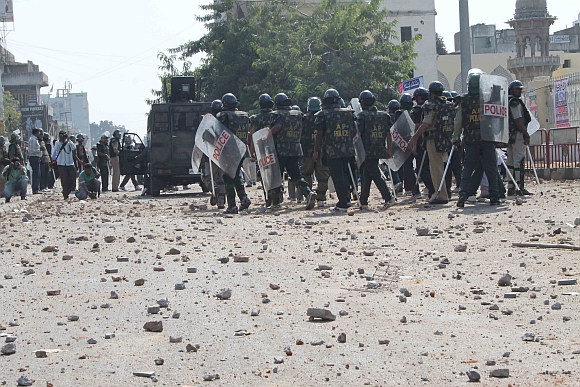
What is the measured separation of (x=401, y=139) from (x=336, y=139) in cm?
183

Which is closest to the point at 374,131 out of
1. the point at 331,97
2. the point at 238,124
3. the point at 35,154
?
the point at 331,97

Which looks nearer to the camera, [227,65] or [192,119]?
[192,119]

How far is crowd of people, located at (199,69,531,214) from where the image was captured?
562 inches

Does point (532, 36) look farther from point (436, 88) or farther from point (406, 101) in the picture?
point (436, 88)

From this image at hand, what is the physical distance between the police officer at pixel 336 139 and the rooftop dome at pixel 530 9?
Answer: 6204 centimetres

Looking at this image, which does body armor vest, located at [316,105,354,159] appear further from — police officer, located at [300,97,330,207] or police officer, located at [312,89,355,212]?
police officer, located at [300,97,330,207]

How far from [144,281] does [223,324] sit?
2.00 metres

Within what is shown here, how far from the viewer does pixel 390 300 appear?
7281 millimetres

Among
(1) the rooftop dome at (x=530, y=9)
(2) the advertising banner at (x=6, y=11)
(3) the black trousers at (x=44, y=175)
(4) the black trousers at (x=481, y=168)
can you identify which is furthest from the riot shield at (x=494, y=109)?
(2) the advertising banner at (x=6, y=11)

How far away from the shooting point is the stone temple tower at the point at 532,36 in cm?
7375

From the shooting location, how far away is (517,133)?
15.5m

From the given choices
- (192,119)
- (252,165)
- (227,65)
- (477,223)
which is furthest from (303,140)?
(227,65)

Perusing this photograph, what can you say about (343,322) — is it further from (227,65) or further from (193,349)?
(227,65)

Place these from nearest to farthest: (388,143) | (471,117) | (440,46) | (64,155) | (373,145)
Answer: (471,117)
(373,145)
(388,143)
(64,155)
(440,46)
